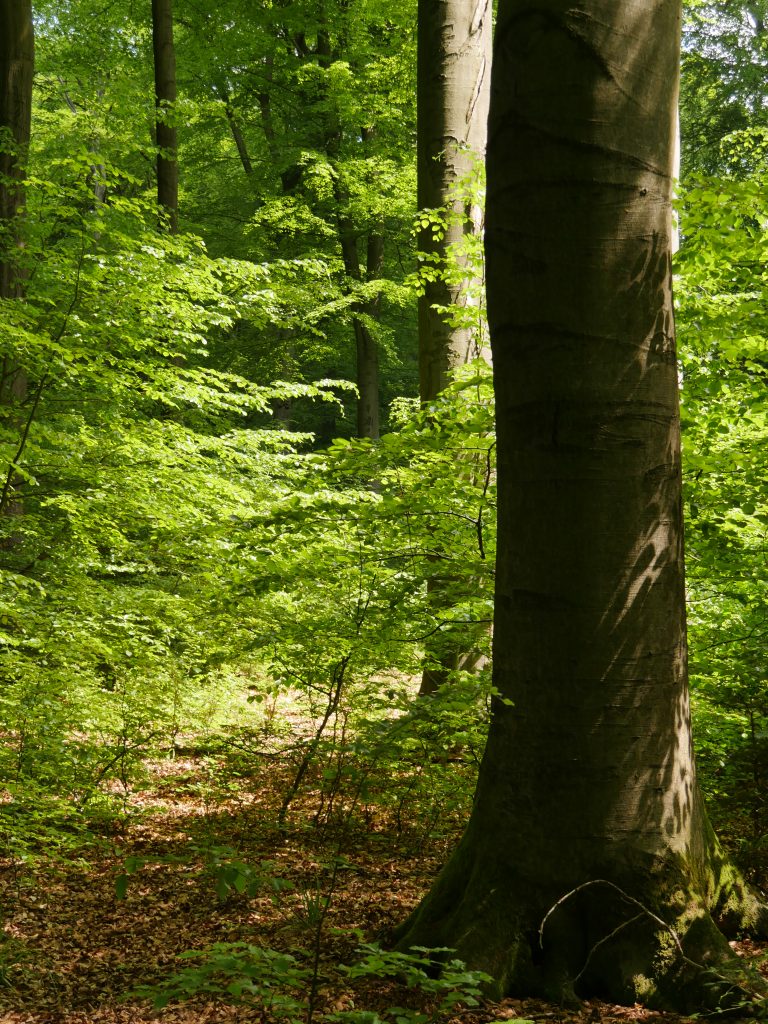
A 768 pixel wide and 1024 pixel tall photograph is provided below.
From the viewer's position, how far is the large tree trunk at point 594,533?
2.67 meters

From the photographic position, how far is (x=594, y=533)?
2701mm

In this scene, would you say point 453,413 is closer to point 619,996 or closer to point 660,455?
point 660,455

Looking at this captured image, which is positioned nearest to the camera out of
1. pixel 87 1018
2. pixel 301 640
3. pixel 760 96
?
pixel 87 1018

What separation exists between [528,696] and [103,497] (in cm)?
403

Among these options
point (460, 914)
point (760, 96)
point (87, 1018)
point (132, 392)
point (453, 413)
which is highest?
point (760, 96)

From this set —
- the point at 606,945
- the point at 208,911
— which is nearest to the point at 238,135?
the point at 208,911

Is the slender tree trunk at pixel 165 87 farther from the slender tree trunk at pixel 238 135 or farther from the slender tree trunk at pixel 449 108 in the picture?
the slender tree trunk at pixel 449 108

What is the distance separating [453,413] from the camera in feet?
15.2

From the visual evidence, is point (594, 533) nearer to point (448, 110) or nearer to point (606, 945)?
point (606, 945)

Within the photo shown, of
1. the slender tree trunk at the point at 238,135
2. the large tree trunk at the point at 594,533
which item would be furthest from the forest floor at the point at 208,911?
the slender tree trunk at the point at 238,135

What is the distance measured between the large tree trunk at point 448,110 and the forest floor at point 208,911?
339 centimetres

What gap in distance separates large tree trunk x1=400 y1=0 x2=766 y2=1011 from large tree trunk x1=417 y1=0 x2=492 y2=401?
3.53 meters

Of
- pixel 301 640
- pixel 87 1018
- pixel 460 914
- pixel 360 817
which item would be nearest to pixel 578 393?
pixel 460 914

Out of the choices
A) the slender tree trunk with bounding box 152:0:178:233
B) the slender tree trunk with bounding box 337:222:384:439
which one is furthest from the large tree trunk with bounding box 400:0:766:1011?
the slender tree trunk with bounding box 337:222:384:439
